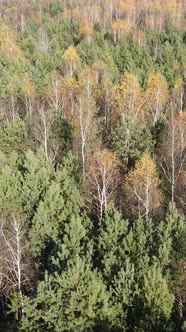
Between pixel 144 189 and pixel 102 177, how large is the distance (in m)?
3.56

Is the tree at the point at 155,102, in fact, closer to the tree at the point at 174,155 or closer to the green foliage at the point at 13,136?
the tree at the point at 174,155

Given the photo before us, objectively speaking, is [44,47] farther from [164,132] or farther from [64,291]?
[64,291]

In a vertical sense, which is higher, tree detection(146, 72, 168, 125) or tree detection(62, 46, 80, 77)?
tree detection(62, 46, 80, 77)

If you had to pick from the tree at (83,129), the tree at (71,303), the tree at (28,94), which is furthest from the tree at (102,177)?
the tree at (28,94)

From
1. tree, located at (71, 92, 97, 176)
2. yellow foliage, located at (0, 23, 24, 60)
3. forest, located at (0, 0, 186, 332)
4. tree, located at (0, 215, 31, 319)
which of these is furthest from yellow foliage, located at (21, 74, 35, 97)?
tree, located at (0, 215, 31, 319)

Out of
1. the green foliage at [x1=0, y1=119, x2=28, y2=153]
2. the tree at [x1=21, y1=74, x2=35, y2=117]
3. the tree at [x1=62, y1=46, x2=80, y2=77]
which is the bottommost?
the green foliage at [x1=0, y1=119, x2=28, y2=153]

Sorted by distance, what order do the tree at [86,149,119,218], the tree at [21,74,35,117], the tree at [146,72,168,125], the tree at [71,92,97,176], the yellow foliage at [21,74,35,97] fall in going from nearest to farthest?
1. the tree at [86,149,119,218]
2. the tree at [71,92,97,176]
3. the tree at [146,72,168,125]
4. the tree at [21,74,35,117]
5. the yellow foliage at [21,74,35,97]

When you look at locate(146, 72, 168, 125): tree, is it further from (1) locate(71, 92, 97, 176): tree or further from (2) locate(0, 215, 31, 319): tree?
(2) locate(0, 215, 31, 319): tree

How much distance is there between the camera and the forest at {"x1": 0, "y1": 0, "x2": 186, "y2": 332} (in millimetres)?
19984

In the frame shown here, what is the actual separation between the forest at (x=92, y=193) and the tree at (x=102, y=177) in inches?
5.2

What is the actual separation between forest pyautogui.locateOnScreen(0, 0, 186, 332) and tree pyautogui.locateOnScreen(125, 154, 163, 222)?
11 centimetres

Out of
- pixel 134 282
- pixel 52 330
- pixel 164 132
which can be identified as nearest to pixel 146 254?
pixel 134 282

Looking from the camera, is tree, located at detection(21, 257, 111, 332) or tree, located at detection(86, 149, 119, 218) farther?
tree, located at detection(86, 149, 119, 218)

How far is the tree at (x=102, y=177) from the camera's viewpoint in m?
32.2
